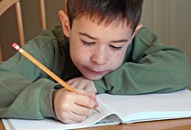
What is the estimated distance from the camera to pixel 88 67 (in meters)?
0.80

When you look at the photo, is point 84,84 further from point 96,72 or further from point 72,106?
point 72,106

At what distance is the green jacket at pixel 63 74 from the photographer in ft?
2.13

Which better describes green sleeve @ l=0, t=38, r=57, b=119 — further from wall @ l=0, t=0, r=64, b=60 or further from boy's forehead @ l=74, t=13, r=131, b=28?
wall @ l=0, t=0, r=64, b=60

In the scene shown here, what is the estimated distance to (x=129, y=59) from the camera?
1.01m

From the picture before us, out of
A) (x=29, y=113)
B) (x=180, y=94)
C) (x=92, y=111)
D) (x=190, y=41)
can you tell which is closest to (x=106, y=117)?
(x=92, y=111)

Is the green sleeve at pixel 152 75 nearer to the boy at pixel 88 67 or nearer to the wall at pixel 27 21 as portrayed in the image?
the boy at pixel 88 67

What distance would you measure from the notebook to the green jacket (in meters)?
0.02

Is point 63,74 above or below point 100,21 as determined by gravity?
below

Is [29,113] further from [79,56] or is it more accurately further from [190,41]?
[190,41]

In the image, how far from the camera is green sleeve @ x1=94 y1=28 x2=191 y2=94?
0.81 metres

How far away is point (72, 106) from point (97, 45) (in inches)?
6.5

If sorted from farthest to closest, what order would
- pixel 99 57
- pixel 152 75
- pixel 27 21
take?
1. pixel 27 21
2. pixel 152 75
3. pixel 99 57

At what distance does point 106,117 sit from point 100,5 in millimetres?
255

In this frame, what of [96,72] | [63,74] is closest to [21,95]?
[96,72]
